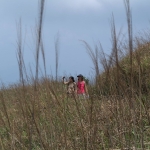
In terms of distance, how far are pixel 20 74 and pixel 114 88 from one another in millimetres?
637

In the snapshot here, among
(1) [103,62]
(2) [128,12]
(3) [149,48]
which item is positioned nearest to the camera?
(2) [128,12]

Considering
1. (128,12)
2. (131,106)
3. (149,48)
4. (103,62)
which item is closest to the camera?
(128,12)

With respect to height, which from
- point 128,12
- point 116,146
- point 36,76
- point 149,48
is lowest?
point 116,146

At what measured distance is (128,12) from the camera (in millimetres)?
1926

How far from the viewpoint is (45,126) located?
2.74 metres

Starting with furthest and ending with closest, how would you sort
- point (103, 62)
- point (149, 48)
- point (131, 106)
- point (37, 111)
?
point (149, 48), point (37, 111), point (131, 106), point (103, 62)

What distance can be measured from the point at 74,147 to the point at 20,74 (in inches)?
30.7

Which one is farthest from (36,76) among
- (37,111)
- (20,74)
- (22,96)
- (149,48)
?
(149,48)

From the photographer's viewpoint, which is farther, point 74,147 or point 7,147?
point 7,147

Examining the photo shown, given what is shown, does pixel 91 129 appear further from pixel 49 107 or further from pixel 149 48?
pixel 149 48

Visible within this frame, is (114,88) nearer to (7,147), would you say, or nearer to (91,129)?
(91,129)

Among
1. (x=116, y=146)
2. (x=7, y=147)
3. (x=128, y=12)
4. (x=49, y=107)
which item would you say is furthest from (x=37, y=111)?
(x=128, y=12)

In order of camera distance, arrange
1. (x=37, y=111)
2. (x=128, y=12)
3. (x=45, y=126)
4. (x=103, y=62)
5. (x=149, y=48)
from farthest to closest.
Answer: (x=149, y=48), (x=45, y=126), (x=37, y=111), (x=103, y=62), (x=128, y=12)

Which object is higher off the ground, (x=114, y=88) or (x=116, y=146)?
(x=114, y=88)
